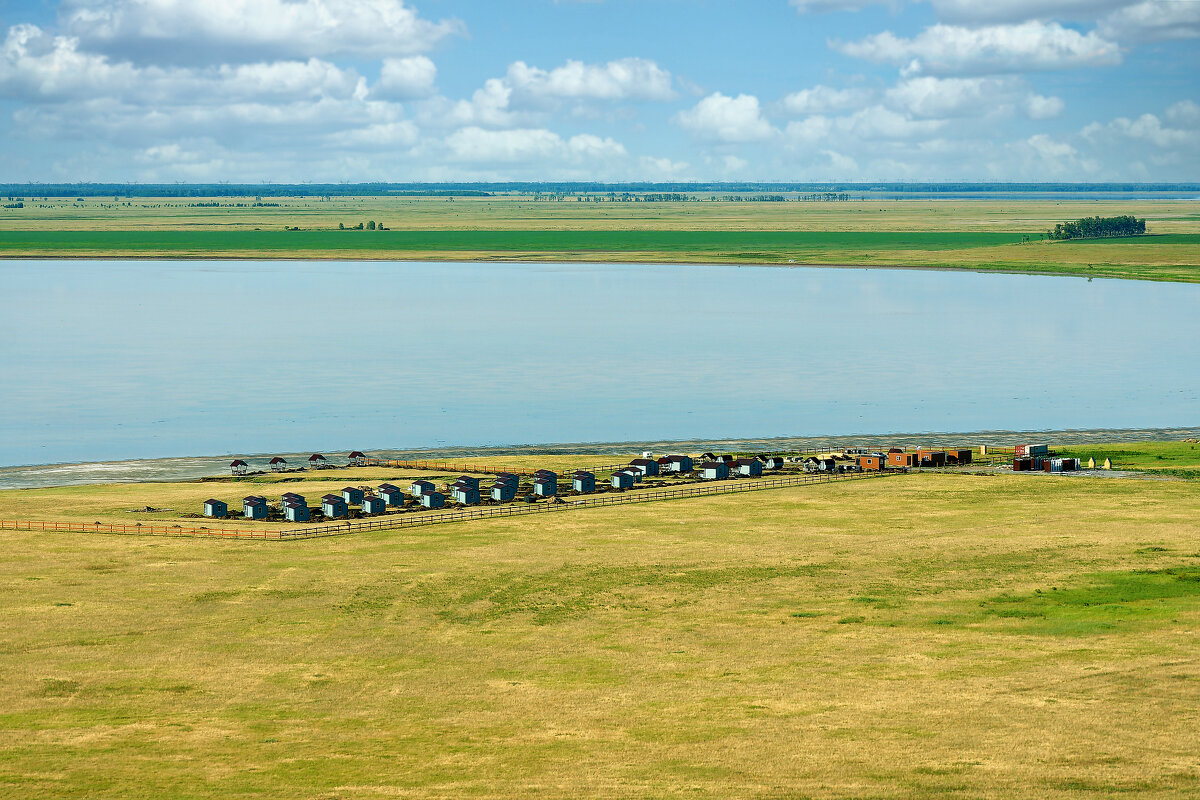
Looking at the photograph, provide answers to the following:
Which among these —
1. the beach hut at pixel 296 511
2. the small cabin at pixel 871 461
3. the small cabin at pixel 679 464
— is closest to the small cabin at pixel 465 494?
the beach hut at pixel 296 511

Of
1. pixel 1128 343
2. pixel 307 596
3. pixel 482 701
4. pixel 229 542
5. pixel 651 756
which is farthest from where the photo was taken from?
pixel 1128 343

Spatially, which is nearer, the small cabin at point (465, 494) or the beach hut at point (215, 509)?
the beach hut at point (215, 509)

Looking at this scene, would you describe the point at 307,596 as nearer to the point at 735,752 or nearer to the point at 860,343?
the point at 735,752

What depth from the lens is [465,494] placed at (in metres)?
89.6

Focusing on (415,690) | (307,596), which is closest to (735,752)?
(415,690)

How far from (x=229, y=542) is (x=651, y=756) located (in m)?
41.8

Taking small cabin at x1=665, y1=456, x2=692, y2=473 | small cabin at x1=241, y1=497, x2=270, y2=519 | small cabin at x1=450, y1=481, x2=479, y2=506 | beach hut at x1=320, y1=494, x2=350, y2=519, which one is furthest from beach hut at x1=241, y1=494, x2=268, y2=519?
small cabin at x1=665, y1=456, x2=692, y2=473

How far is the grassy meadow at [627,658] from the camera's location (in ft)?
142

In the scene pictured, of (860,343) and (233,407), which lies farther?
(860,343)

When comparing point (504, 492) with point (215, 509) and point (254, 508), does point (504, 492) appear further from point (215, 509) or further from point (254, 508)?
point (215, 509)

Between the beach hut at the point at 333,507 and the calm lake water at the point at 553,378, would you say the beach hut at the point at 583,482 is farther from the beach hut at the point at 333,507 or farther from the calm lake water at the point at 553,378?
the calm lake water at the point at 553,378

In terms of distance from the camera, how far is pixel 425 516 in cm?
8600

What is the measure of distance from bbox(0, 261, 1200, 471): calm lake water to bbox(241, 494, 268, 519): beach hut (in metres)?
24.2

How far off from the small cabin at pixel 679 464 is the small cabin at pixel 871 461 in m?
13.1
